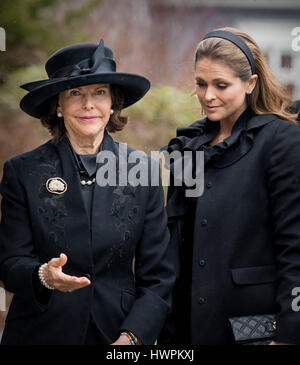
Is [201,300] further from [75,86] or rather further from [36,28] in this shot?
[36,28]

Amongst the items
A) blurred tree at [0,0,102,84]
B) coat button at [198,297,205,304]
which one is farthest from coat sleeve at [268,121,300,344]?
blurred tree at [0,0,102,84]

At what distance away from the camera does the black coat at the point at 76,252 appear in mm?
2412

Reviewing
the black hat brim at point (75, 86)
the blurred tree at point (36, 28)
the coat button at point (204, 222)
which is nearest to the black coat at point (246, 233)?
the coat button at point (204, 222)

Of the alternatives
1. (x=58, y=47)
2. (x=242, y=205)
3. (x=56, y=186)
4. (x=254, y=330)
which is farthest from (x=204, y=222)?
(x=58, y=47)

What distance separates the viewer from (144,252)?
8.26 feet

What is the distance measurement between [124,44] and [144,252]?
269cm

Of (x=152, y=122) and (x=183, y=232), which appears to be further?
(x=152, y=122)

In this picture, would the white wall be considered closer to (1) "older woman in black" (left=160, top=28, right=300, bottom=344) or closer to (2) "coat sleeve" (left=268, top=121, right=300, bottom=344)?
(1) "older woman in black" (left=160, top=28, right=300, bottom=344)

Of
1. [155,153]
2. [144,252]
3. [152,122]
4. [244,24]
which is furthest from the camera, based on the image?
[152,122]

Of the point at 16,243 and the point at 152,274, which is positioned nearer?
the point at 16,243

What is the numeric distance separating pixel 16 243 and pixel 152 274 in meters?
0.60

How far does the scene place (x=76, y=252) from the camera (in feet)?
7.93
